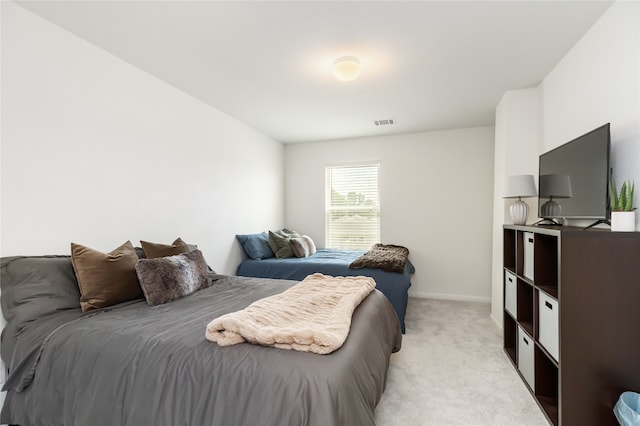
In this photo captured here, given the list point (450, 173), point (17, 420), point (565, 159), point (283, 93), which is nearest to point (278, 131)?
point (283, 93)

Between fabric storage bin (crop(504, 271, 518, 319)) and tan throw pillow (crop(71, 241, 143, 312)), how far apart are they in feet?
9.51

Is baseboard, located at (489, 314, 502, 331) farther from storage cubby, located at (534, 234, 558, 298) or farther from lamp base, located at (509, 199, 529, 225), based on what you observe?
storage cubby, located at (534, 234, 558, 298)

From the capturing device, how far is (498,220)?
3.44 m

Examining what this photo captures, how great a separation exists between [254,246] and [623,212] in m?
3.52

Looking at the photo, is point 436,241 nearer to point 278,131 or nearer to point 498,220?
point 498,220

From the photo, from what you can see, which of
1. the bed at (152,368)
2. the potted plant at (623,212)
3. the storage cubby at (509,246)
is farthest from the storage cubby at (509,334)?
the bed at (152,368)

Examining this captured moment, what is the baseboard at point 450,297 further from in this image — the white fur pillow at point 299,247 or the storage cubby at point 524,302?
the storage cubby at point 524,302

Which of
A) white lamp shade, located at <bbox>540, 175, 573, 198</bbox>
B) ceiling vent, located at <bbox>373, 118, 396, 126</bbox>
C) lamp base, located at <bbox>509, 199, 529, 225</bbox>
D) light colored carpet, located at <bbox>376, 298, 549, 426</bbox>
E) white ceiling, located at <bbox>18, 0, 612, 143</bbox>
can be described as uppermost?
white ceiling, located at <bbox>18, 0, 612, 143</bbox>

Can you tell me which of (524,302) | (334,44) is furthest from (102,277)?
(524,302)

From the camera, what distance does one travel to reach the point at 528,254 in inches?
87.4

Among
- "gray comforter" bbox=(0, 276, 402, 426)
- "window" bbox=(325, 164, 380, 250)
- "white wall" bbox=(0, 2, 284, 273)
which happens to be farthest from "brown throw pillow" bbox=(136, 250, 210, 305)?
"window" bbox=(325, 164, 380, 250)

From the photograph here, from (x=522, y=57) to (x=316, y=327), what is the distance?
8.80 ft

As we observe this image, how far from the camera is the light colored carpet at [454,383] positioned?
1.86 meters

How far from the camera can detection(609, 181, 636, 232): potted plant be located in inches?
64.0
